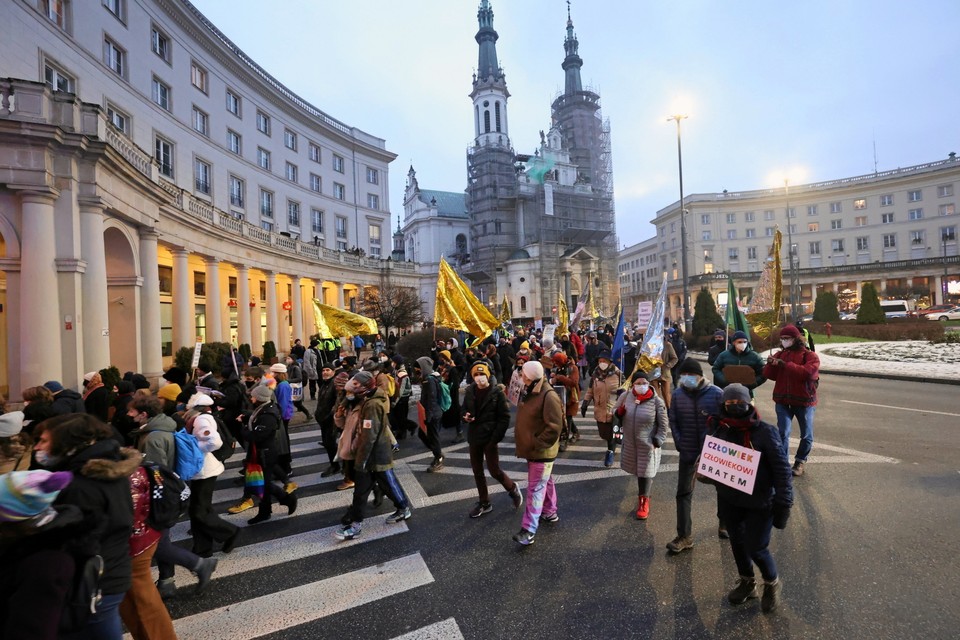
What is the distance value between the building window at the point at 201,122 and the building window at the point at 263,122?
5.63m

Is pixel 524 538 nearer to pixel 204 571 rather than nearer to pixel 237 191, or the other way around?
pixel 204 571

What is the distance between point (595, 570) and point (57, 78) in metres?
25.1

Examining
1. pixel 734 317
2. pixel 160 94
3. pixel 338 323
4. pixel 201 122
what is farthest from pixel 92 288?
pixel 201 122

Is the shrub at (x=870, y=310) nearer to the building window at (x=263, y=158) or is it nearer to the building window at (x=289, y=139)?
the building window at (x=263, y=158)

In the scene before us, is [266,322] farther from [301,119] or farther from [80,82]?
[301,119]

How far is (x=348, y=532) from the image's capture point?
17.3 ft

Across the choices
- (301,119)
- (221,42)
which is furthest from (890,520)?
(301,119)

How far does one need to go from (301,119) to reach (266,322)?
18.7 metres

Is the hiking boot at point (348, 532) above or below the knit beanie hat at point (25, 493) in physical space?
below

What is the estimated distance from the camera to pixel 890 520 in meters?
5.10

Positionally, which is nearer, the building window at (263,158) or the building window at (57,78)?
the building window at (57,78)

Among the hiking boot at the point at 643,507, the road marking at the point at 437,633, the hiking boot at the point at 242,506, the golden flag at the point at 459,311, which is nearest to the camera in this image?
the road marking at the point at 437,633

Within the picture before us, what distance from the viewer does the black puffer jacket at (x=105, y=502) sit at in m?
2.53

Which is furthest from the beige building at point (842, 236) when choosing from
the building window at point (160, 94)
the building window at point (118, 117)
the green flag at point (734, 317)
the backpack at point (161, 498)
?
the backpack at point (161, 498)
